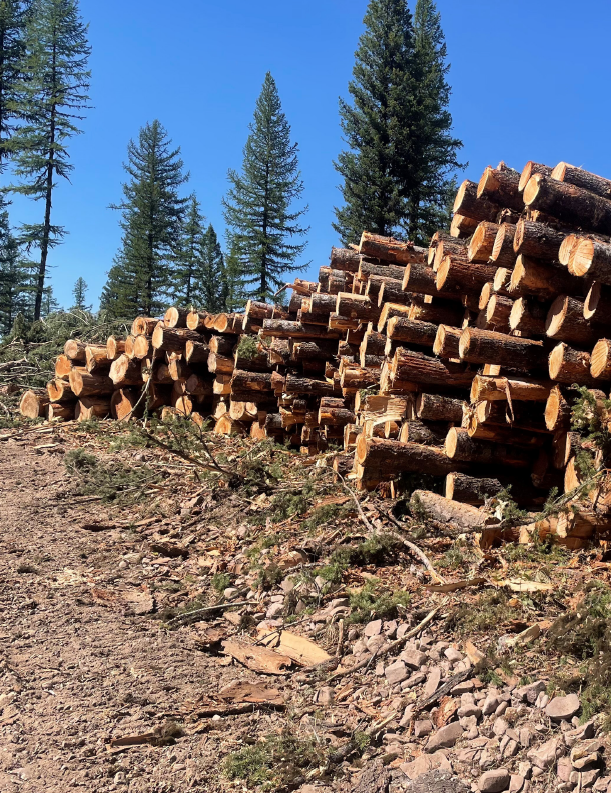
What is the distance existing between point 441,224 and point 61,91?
57.3ft

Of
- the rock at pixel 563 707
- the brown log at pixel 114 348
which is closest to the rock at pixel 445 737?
the rock at pixel 563 707

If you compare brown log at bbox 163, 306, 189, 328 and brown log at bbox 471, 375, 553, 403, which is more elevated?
brown log at bbox 163, 306, 189, 328

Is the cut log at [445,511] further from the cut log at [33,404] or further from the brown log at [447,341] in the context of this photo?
the cut log at [33,404]

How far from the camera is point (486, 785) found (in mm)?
2955

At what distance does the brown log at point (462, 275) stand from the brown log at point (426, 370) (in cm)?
Answer: 73

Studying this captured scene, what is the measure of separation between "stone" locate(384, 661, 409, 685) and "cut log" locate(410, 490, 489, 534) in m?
1.78

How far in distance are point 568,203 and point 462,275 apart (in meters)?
1.13

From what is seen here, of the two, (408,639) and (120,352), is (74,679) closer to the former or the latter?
(408,639)

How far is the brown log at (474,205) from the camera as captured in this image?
20.7ft

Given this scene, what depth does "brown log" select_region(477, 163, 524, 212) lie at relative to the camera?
6125 millimetres

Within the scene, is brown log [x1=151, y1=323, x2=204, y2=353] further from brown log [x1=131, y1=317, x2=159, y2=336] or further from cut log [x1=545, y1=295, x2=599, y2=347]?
cut log [x1=545, y1=295, x2=599, y2=347]

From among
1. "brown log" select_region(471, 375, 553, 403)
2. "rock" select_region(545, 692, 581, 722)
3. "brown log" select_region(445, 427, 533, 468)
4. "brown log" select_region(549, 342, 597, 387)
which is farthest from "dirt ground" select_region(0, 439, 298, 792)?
"brown log" select_region(549, 342, 597, 387)

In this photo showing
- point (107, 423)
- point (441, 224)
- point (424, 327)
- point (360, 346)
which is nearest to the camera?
point (424, 327)

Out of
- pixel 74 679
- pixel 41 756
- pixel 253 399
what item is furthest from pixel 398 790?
pixel 253 399
